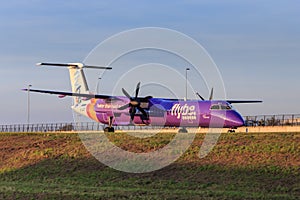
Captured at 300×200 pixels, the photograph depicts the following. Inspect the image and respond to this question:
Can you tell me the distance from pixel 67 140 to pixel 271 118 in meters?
29.3

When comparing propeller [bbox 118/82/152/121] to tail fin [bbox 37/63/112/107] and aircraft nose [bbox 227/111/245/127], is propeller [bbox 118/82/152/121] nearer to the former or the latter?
aircraft nose [bbox 227/111/245/127]

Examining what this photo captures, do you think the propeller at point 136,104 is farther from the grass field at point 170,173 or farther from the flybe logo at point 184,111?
the grass field at point 170,173

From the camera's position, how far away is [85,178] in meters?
41.9

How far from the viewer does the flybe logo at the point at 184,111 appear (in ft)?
203

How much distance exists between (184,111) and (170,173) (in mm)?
22858

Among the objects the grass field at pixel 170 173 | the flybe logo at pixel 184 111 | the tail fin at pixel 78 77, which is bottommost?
the grass field at pixel 170 173

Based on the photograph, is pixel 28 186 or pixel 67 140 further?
pixel 67 140

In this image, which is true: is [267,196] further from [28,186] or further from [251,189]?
[28,186]

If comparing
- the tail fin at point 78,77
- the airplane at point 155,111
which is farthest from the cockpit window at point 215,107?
the tail fin at point 78,77

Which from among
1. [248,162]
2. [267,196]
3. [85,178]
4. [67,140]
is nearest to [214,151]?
[248,162]

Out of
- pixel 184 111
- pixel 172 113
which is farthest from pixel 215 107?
pixel 172 113

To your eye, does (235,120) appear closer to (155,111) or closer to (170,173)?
(155,111)

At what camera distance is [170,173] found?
133 ft

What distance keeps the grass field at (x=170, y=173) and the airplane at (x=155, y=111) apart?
30.0ft
